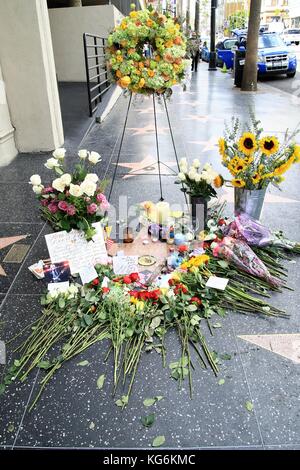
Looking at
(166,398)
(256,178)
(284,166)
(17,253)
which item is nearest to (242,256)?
(256,178)

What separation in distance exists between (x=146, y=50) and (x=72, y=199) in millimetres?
1526

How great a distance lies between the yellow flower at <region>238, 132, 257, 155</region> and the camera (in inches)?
113

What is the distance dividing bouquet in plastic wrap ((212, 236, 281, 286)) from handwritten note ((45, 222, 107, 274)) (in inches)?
34.5

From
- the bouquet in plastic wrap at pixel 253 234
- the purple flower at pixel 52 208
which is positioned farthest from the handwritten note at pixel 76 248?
the bouquet in plastic wrap at pixel 253 234

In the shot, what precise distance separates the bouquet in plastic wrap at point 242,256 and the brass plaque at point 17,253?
155 centimetres

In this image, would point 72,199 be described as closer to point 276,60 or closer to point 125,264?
point 125,264

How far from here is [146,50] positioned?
3162 mm

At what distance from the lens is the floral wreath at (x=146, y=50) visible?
9.96 ft

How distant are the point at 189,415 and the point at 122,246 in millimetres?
1638

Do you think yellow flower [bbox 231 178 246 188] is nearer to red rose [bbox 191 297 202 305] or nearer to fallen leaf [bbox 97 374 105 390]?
red rose [bbox 191 297 202 305]

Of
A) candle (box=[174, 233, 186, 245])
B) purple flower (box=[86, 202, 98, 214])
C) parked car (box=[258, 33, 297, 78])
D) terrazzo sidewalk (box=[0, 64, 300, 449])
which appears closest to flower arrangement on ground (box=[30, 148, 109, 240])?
purple flower (box=[86, 202, 98, 214])

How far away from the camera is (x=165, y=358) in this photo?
2.09 m
